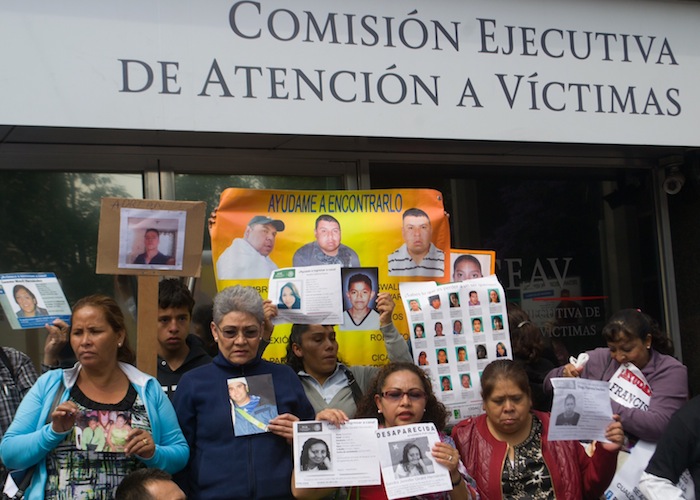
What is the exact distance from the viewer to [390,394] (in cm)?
398

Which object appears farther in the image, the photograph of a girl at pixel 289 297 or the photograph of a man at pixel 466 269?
the photograph of a man at pixel 466 269

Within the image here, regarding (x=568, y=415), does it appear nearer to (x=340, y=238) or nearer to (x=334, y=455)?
(x=334, y=455)

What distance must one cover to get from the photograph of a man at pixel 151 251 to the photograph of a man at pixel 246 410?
805mm

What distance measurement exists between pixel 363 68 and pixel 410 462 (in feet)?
8.28

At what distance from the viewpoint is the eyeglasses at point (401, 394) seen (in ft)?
13.0

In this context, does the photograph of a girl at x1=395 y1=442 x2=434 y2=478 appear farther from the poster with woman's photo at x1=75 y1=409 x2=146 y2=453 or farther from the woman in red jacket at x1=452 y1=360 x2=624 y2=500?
the poster with woman's photo at x1=75 y1=409 x2=146 y2=453

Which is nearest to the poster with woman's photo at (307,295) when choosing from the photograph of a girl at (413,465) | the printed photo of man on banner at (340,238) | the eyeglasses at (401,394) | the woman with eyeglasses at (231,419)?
the woman with eyeglasses at (231,419)

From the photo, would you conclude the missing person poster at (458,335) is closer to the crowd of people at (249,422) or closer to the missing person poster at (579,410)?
the crowd of people at (249,422)

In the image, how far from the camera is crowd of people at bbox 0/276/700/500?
3.57 meters

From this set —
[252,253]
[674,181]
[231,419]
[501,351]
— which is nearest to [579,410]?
[501,351]

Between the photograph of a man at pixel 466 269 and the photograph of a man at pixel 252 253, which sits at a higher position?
the photograph of a man at pixel 252 253

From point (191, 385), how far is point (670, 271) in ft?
15.0

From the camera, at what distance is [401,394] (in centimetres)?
397

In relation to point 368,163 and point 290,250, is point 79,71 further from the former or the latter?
point 368,163
